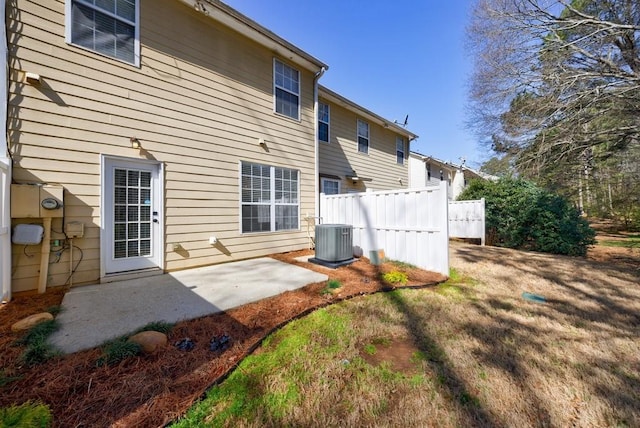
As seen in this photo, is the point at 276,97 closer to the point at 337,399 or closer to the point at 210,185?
the point at 210,185

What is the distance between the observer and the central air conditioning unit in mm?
5426

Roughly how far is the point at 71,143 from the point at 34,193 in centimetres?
86

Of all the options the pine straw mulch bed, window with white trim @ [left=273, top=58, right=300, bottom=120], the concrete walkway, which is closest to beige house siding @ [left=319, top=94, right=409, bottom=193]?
window with white trim @ [left=273, top=58, right=300, bottom=120]

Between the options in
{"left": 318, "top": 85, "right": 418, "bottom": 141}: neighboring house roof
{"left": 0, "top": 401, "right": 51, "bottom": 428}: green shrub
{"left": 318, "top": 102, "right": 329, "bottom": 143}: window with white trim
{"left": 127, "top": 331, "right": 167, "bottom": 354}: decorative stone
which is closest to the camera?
{"left": 0, "top": 401, "right": 51, "bottom": 428}: green shrub

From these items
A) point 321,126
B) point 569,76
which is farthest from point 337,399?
point 569,76

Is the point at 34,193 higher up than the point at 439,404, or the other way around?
the point at 34,193

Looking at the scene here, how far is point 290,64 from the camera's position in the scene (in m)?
6.76

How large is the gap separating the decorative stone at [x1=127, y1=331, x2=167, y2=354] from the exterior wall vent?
3.52 metres

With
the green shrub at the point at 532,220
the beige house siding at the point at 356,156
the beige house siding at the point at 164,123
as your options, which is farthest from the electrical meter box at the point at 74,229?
the green shrub at the point at 532,220

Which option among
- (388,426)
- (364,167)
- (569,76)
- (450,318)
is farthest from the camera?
(364,167)

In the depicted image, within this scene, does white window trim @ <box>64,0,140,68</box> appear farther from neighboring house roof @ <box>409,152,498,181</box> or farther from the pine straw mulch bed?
neighboring house roof @ <box>409,152,498,181</box>

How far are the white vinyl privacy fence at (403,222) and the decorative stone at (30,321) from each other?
5159 millimetres

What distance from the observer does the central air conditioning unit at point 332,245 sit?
5.43 metres

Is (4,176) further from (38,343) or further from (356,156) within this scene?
(356,156)
